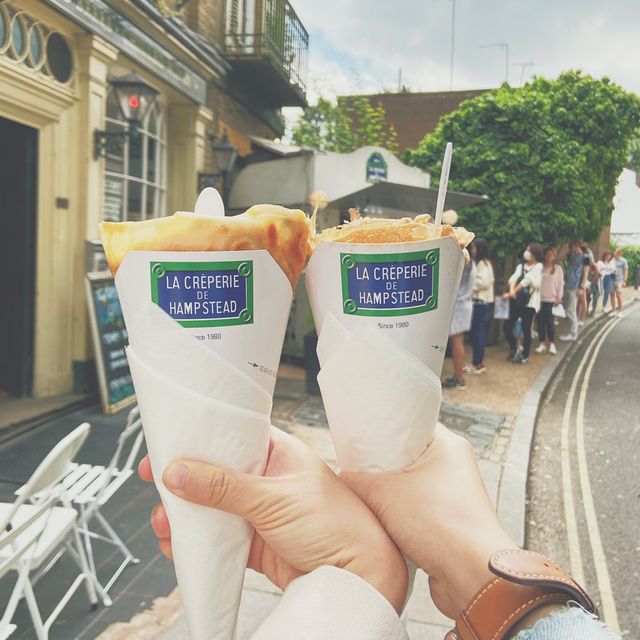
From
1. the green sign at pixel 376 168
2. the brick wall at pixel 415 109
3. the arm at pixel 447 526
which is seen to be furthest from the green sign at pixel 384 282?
the brick wall at pixel 415 109

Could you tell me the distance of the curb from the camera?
4.54 metres

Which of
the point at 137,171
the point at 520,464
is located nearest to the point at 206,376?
the point at 520,464

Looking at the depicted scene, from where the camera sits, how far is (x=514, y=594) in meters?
1.19

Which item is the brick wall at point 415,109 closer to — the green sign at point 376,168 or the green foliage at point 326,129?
the green foliage at point 326,129

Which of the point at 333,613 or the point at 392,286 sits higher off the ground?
the point at 392,286

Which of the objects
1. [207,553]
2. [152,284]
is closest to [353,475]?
[207,553]

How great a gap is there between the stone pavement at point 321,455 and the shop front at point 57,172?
8.48 ft

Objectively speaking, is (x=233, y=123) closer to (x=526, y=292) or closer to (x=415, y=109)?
(x=526, y=292)

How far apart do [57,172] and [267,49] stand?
5261 mm

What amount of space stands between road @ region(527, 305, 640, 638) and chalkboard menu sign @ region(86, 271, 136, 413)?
443 cm

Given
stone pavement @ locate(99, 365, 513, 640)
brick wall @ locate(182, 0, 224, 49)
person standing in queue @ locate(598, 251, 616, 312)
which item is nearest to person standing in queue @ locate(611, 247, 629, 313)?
person standing in queue @ locate(598, 251, 616, 312)

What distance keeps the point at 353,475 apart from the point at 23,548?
2067 millimetres

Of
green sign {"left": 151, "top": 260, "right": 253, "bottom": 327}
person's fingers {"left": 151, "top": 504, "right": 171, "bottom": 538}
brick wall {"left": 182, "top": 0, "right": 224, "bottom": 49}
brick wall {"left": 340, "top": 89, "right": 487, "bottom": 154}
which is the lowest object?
person's fingers {"left": 151, "top": 504, "right": 171, "bottom": 538}

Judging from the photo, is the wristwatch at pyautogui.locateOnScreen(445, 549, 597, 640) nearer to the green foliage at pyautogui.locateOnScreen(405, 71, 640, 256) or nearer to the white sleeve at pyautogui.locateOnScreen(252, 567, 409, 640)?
the white sleeve at pyautogui.locateOnScreen(252, 567, 409, 640)
